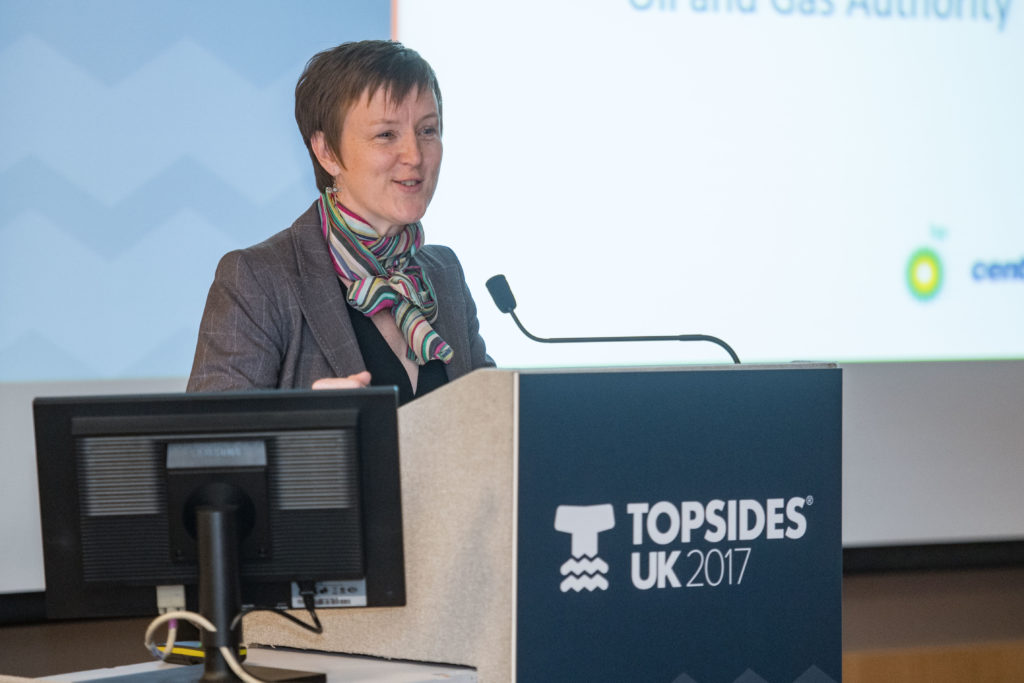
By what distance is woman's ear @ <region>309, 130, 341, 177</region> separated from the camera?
2.07m

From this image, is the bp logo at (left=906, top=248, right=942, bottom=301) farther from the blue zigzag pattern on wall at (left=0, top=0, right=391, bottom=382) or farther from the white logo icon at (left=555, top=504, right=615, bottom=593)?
the white logo icon at (left=555, top=504, right=615, bottom=593)

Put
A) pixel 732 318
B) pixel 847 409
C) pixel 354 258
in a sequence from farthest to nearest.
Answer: pixel 847 409 < pixel 732 318 < pixel 354 258

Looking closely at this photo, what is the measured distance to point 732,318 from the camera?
4113 millimetres

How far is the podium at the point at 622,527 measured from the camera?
52.6 inches

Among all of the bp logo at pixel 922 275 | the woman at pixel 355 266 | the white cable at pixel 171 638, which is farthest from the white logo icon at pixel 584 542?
the bp logo at pixel 922 275

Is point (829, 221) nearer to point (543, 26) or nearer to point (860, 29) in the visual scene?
point (860, 29)

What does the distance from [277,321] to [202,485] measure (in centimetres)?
66

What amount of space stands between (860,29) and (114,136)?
8.71 feet

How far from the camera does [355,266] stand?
6.50 feet

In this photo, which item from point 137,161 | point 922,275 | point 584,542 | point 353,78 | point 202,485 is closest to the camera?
point 202,485

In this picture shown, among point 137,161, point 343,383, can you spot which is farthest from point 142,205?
point 343,383

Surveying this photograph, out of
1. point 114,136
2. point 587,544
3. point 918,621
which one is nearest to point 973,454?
point 918,621

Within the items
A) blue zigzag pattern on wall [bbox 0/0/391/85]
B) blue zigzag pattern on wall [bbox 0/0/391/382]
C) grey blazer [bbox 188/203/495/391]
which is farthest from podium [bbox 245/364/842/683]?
blue zigzag pattern on wall [bbox 0/0/391/85]

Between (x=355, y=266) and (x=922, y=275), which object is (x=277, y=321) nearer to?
(x=355, y=266)
